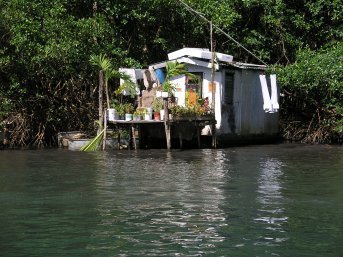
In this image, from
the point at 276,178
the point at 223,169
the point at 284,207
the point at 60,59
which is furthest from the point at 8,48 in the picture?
the point at 284,207

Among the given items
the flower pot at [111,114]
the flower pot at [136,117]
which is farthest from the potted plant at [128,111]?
the flower pot at [111,114]

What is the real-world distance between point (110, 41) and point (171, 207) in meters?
13.6

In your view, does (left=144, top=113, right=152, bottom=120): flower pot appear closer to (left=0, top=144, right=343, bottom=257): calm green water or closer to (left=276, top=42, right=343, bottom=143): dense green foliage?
(left=0, top=144, right=343, bottom=257): calm green water

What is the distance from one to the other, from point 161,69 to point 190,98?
5.70ft

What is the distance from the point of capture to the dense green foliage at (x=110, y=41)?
22091mm

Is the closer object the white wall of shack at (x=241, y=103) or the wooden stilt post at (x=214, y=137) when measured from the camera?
the wooden stilt post at (x=214, y=137)

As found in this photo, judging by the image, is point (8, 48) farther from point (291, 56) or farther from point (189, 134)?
point (291, 56)

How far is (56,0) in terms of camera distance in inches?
898

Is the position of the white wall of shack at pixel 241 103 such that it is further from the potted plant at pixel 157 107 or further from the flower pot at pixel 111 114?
the flower pot at pixel 111 114

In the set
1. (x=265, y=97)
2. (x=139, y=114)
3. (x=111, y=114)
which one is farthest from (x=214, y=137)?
(x=111, y=114)

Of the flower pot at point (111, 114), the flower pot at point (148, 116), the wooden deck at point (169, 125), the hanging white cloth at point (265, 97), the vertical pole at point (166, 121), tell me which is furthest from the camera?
the hanging white cloth at point (265, 97)

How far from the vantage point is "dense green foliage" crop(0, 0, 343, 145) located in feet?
72.5

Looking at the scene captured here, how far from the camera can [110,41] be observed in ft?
78.5

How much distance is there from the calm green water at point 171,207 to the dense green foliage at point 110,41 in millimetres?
4906
